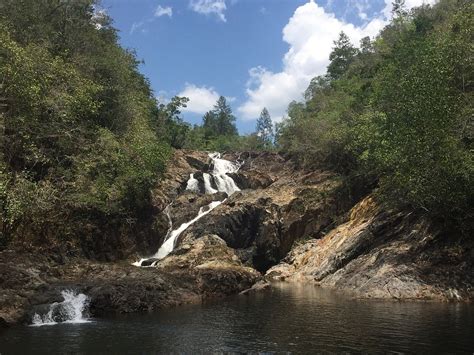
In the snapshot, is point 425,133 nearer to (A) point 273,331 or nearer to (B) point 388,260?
(B) point 388,260

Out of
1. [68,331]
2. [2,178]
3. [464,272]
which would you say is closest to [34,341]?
[68,331]

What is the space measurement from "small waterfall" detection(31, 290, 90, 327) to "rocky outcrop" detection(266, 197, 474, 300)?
1611 centimetres

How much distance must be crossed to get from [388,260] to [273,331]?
518 inches

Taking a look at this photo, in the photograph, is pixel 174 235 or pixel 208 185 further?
pixel 208 185

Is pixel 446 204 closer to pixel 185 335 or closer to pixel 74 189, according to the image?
pixel 185 335

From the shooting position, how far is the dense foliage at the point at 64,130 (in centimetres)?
2826

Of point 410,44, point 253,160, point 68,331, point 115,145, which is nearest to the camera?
point 68,331

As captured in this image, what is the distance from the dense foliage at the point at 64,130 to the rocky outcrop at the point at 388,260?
16.0 meters

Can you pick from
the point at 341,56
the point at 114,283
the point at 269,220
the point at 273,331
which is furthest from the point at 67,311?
the point at 341,56

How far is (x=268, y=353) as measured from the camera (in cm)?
1440

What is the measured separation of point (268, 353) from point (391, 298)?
1306cm

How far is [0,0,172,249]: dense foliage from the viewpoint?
92.7ft

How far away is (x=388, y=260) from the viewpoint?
91.7ft

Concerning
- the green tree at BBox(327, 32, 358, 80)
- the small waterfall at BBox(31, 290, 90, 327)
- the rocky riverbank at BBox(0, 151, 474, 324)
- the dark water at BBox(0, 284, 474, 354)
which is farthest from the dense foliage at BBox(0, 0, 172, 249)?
the green tree at BBox(327, 32, 358, 80)
